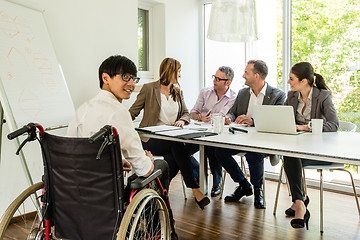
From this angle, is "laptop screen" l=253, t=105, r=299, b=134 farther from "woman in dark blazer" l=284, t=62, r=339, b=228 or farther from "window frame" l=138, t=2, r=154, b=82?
"window frame" l=138, t=2, r=154, b=82

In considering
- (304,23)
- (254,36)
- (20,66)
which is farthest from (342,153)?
(304,23)

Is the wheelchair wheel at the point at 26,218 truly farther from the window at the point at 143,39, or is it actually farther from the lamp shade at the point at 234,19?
the window at the point at 143,39

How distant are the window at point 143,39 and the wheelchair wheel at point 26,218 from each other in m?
2.08

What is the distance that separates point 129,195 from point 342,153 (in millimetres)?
1074

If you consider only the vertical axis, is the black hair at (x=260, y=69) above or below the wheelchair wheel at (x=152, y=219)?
above

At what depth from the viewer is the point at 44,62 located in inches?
111

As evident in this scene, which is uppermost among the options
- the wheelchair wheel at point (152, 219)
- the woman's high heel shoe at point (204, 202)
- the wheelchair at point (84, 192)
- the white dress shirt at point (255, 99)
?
the white dress shirt at point (255, 99)

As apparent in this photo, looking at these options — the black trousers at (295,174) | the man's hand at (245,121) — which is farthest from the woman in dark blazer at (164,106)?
the black trousers at (295,174)

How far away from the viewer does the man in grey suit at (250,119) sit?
3121 millimetres

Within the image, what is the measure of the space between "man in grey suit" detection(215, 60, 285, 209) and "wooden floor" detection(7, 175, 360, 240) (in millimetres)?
115

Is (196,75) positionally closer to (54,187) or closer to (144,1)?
(144,1)

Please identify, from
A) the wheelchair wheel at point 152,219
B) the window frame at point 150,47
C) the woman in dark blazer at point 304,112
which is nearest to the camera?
the wheelchair wheel at point 152,219

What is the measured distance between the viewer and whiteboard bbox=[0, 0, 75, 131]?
2.43 metres

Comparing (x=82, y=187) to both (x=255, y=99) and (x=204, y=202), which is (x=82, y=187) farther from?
(x=255, y=99)
